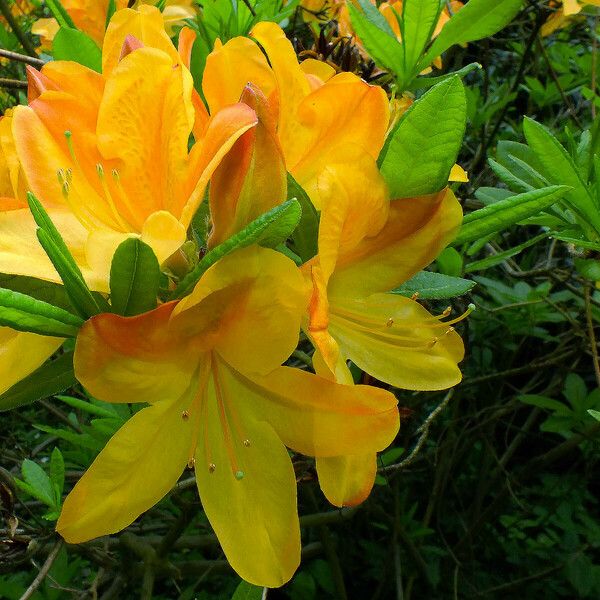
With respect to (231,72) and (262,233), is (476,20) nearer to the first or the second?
(231,72)

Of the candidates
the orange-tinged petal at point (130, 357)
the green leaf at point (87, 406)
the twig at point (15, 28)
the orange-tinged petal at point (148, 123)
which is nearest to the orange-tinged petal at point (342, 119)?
the orange-tinged petal at point (148, 123)

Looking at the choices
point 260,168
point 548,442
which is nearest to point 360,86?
point 260,168

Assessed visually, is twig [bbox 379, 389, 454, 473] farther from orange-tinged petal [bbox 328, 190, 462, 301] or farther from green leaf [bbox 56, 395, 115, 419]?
orange-tinged petal [bbox 328, 190, 462, 301]

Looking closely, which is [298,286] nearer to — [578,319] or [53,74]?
[53,74]

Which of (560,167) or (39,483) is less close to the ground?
A: (560,167)

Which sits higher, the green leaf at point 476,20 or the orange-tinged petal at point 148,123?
the orange-tinged petal at point 148,123

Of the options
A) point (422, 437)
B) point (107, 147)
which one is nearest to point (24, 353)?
point (107, 147)

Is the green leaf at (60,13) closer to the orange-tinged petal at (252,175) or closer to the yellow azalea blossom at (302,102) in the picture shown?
the yellow azalea blossom at (302,102)
